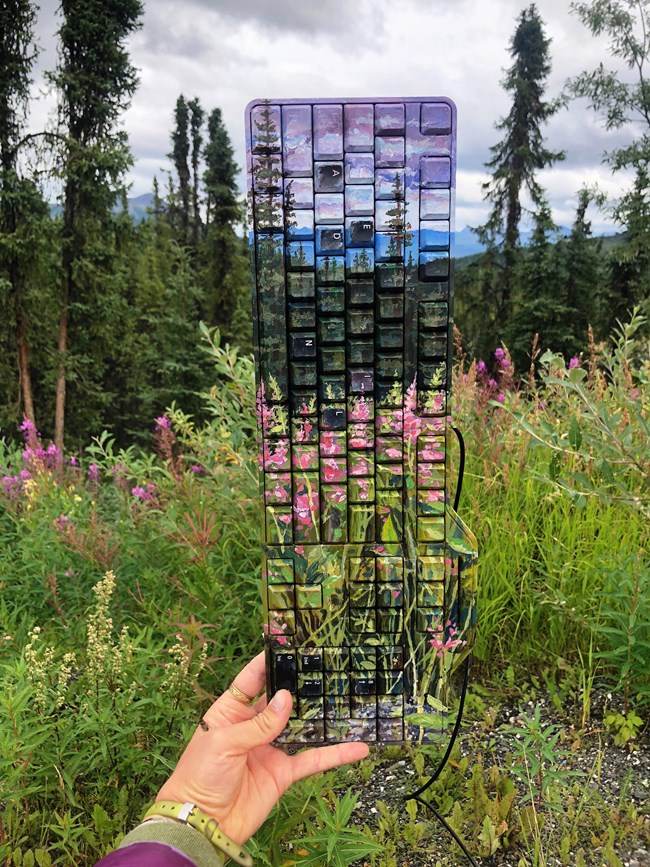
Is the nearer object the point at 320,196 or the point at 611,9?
the point at 320,196

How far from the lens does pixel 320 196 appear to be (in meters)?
1.21

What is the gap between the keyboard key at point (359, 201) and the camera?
3.98 feet

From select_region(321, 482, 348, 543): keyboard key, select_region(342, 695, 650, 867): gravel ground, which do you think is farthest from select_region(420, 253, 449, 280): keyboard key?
select_region(342, 695, 650, 867): gravel ground

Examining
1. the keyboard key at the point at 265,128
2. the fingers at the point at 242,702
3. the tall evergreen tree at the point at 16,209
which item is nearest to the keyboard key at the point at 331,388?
the keyboard key at the point at 265,128

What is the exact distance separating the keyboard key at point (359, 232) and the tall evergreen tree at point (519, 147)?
24.0 m

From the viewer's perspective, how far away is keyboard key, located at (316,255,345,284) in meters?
1.24

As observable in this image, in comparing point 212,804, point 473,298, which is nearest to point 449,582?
point 212,804

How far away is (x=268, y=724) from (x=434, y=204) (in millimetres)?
1062

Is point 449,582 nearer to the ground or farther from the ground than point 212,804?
farther from the ground

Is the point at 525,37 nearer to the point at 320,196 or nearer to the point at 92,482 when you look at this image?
the point at 92,482

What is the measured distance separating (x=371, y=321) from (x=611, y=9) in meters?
23.9

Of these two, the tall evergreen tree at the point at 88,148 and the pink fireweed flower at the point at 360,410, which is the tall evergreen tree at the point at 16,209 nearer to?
the tall evergreen tree at the point at 88,148

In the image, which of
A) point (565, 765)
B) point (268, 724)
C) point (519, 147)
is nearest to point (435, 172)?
point (268, 724)

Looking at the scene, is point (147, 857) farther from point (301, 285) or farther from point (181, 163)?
point (181, 163)
